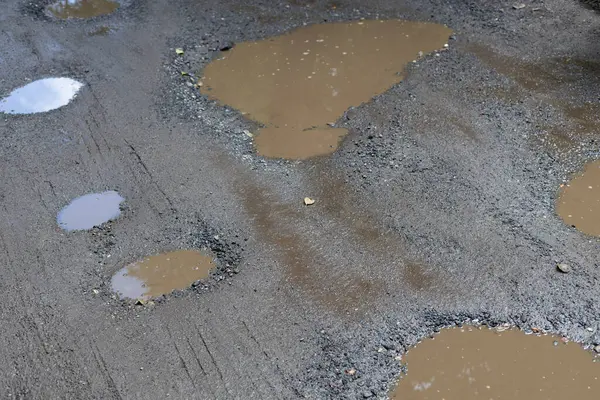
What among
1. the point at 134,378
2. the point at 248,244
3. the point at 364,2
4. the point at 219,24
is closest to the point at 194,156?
the point at 248,244

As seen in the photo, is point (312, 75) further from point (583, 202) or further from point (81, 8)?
point (81, 8)

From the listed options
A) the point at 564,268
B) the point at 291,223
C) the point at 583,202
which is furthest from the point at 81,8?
the point at 564,268

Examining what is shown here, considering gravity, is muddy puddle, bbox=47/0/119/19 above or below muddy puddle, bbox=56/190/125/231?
above

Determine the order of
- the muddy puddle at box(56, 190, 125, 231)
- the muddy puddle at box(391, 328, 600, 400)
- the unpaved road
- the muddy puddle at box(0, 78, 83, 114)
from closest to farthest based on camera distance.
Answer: the muddy puddle at box(391, 328, 600, 400)
the unpaved road
the muddy puddle at box(56, 190, 125, 231)
the muddy puddle at box(0, 78, 83, 114)

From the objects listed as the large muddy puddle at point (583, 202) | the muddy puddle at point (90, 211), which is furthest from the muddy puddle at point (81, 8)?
the large muddy puddle at point (583, 202)

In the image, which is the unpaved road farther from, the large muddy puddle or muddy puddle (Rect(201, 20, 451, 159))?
muddy puddle (Rect(201, 20, 451, 159))

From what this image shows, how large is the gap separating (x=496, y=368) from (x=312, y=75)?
4611mm

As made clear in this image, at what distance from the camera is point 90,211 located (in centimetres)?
592

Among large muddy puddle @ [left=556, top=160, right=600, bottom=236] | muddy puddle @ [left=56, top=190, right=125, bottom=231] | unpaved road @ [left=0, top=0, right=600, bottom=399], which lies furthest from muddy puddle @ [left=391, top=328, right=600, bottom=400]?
muddy puddle @ [left=56, top=190, right=125, bottom=231]

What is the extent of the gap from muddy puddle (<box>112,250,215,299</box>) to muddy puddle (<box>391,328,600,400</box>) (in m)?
1.86

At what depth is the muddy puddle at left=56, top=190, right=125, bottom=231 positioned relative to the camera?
5773 mm

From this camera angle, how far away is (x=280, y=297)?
498 cm

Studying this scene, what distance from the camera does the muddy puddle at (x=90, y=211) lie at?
577 centimetres

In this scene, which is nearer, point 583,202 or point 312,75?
point 583,202
